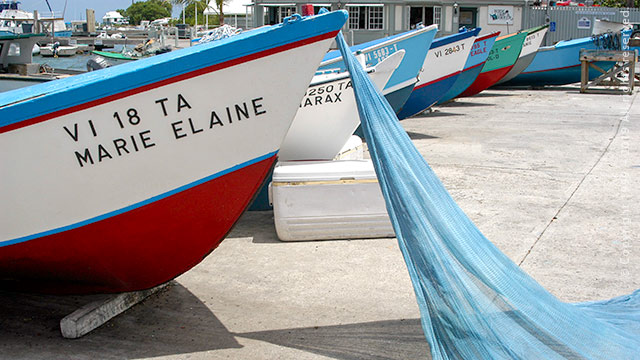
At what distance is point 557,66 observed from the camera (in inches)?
762

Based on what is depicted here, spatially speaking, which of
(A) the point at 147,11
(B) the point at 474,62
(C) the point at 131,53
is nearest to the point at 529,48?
(B) the point at 474,62

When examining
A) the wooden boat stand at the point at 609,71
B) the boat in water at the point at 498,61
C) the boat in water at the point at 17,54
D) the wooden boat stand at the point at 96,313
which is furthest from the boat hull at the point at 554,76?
the wooden boat stand at the point at 96,313

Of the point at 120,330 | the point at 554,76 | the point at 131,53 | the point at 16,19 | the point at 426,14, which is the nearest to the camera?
the point at 120,330

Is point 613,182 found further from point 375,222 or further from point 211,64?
point 211,64

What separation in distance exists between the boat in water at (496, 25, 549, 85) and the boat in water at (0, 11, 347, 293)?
14.7 meters

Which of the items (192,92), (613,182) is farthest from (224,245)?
(613,182)

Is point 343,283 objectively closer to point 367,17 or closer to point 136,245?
point 136,245

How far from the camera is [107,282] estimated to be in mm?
4285

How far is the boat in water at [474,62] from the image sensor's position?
13906 millimetres

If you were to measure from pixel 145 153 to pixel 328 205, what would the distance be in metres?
2.14

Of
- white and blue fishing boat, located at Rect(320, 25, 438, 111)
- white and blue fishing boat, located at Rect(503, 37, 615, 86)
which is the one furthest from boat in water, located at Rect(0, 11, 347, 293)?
white and blue fishing boat, located at Rect(503, 37, 615, 86)

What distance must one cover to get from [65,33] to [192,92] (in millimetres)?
76832

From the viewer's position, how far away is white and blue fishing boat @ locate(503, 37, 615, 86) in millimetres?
18969

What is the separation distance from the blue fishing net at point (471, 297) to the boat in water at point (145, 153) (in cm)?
74
